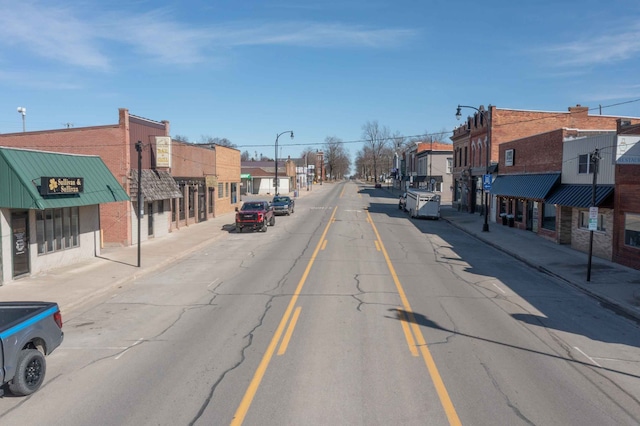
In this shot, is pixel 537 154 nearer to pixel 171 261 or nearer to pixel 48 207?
pixel 171 261

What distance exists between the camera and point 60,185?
17.0 metres

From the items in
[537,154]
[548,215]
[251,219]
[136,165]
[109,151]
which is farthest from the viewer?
[251,219]

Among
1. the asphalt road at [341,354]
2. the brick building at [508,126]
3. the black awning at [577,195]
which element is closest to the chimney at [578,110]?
the brick building at [508,126]

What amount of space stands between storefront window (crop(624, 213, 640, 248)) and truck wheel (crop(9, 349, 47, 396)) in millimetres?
19242

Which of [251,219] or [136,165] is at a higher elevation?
[136,165]

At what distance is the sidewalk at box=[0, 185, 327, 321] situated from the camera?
1403cm

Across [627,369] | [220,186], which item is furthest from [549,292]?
[220,186]

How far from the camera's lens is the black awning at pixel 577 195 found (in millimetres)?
20859

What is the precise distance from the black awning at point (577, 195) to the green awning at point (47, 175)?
19527 mm

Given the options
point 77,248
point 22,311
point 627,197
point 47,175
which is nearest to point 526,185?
point 627,197

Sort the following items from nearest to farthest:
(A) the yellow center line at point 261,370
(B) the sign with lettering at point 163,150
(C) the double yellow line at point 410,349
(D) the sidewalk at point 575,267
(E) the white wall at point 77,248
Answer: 1. (A) the yellow center line at point 261,370
2. (C) the double yellow line at point 410,349
3. (D) the sidewalk at point 575,267
4. (E) the white wall at point 77,248
5. (B) the sign with lettering at point 163,150

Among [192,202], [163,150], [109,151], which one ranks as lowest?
[192,202]

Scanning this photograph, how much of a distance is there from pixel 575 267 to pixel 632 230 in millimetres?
2485

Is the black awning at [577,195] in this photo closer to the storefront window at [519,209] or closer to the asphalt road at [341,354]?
the asphalt road at [341,354]
